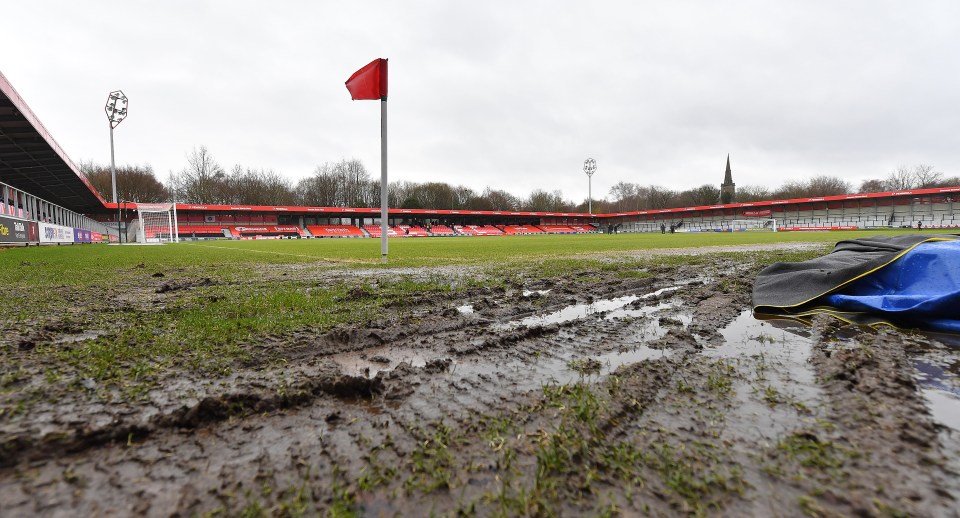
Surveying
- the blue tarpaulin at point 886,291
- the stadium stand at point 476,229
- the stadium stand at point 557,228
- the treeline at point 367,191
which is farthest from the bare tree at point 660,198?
the blue tarpaulin at point 886,291

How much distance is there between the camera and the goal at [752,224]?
61.2m

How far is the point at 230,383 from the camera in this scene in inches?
69.0

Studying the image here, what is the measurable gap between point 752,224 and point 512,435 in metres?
75.3

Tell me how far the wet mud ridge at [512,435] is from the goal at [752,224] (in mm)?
70921

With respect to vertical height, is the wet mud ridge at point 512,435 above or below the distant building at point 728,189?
below

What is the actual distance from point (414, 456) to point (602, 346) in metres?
1.57

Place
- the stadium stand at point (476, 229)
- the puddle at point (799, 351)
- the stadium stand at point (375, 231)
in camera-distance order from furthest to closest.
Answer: the stadium stand at point (476, 229), the stadium stand at point (375, 231), the puddle at point (799, 351)

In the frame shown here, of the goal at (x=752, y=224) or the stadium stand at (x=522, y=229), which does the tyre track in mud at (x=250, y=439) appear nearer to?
the stadium stand at (x=522, y=229)

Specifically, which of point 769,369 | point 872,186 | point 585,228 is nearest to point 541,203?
point 585,228

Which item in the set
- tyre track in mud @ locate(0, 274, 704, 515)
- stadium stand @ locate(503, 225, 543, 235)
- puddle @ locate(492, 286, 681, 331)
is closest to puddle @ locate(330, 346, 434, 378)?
tyre track in mud @ locate(0, 274, 704, 515)

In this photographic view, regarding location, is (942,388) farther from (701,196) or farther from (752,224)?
(701,196)

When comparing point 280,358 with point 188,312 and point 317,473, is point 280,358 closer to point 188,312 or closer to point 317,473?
point 317,473

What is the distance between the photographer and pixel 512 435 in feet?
4.51

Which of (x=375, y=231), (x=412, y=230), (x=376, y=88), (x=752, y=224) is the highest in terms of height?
(x=376, y=88)
